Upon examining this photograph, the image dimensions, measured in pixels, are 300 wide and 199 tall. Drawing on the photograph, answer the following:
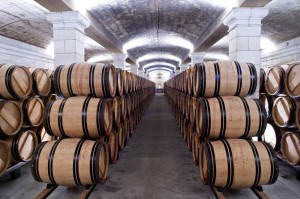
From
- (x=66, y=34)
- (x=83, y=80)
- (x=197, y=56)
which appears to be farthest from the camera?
(x=197, y=56)

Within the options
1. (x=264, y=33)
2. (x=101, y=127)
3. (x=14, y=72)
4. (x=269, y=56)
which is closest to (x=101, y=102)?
(x=101, y=127)

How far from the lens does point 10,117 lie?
12.8 ft

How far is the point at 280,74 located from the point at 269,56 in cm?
1017

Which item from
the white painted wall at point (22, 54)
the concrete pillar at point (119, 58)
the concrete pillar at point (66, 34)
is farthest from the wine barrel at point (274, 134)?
the white painted wall at point (22, 54)

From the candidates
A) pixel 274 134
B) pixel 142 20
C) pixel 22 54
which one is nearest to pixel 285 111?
pixel 274 134

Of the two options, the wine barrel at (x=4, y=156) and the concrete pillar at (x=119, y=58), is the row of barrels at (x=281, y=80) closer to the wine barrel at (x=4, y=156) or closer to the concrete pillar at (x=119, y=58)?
the wine barrel at (x=4, y=156)

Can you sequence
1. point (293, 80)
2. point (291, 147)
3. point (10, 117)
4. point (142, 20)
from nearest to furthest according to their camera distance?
point (10, 117)
point (291, 147)
point (293, 80)
point (142, 20)

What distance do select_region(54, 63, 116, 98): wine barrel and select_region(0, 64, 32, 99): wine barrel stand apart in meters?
0.87

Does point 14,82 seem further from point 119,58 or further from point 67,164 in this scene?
point 119,58

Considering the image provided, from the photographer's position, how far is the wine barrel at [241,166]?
2822 millimetres

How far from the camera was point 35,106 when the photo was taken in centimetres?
464

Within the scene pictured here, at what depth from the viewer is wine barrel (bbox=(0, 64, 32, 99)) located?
12.8 ft

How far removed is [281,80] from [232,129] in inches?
84.9

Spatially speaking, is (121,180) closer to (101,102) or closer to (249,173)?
(101,102)
